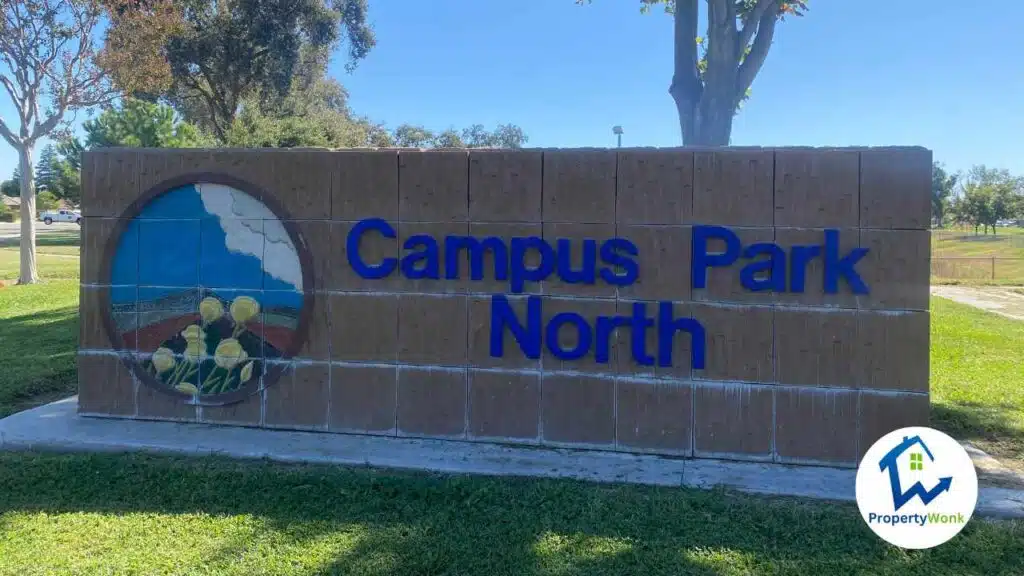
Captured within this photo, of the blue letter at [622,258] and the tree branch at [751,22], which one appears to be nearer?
the blue letter at [622,258]

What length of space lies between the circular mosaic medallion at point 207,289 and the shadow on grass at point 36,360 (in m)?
1.77

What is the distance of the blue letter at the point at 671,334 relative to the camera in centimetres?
605

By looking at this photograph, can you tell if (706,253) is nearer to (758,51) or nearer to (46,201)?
(758,51)

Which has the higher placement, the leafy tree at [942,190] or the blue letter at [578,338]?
the leafy tree at [942,190]

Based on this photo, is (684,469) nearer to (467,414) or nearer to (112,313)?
(467,414)

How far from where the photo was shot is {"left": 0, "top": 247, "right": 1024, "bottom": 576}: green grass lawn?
13.6ft

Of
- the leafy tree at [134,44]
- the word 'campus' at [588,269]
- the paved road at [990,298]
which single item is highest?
the leafy tree at [134,44]

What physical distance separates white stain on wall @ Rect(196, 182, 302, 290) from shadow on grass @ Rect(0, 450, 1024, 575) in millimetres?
1718

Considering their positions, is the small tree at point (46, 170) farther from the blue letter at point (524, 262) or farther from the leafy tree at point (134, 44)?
the blue letter at point (524, 262)

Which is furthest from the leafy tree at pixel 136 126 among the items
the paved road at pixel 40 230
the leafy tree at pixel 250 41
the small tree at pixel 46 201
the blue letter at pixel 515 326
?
the blue letter at pixel 515 326

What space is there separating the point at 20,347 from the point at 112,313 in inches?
185

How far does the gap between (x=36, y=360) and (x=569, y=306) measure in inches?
282

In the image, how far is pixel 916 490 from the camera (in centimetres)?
463

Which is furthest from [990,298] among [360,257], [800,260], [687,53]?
[360,257]
